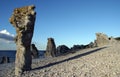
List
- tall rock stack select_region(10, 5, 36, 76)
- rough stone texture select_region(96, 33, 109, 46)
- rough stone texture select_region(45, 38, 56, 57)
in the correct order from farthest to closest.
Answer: rough stone texture select_region(96, 33, 109, 46), rough stone texture select_region(45, 38, 56, 57), tall rock stack select_region(10, 5, 36, 76)

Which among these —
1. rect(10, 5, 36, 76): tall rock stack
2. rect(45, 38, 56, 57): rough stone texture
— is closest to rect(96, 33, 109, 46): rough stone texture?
rect(45, 38, 56, 57): rough stone texture

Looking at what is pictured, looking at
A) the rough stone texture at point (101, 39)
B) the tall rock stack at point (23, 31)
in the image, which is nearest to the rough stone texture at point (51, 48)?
the rough stone texture at point (101, 39)

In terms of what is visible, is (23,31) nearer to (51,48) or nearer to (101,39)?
(51,48)

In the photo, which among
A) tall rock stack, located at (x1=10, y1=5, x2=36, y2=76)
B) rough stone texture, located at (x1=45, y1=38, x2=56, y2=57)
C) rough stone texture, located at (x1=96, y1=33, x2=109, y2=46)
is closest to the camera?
tall rock stack, located at (x1=10, y1=5, x2=36, y2=76)

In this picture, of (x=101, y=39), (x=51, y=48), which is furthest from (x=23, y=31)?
(x=101, y=39)

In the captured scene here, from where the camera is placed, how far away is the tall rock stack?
26.9m

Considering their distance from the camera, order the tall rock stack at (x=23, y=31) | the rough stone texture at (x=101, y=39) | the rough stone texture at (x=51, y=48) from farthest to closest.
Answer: the rough stone texture at (x=101, y=39) → the rough stone texture at (x=51, y=48) → the tall rock stack at (x=23, y=31)

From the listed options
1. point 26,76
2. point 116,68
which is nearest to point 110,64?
point 116,68

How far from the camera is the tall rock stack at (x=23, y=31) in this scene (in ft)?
88.4

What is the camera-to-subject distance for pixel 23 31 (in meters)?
27.2

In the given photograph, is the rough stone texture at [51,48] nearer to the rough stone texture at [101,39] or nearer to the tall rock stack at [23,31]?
the rough stone texture at [101,39]

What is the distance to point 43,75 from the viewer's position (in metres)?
24.6

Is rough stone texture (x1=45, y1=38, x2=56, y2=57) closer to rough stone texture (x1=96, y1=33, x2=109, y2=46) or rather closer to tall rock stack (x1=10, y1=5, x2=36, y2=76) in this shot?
rough stone texture (x1=96, y1=33, x2=109, y2=46)

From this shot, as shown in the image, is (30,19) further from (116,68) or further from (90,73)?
(116,68)
